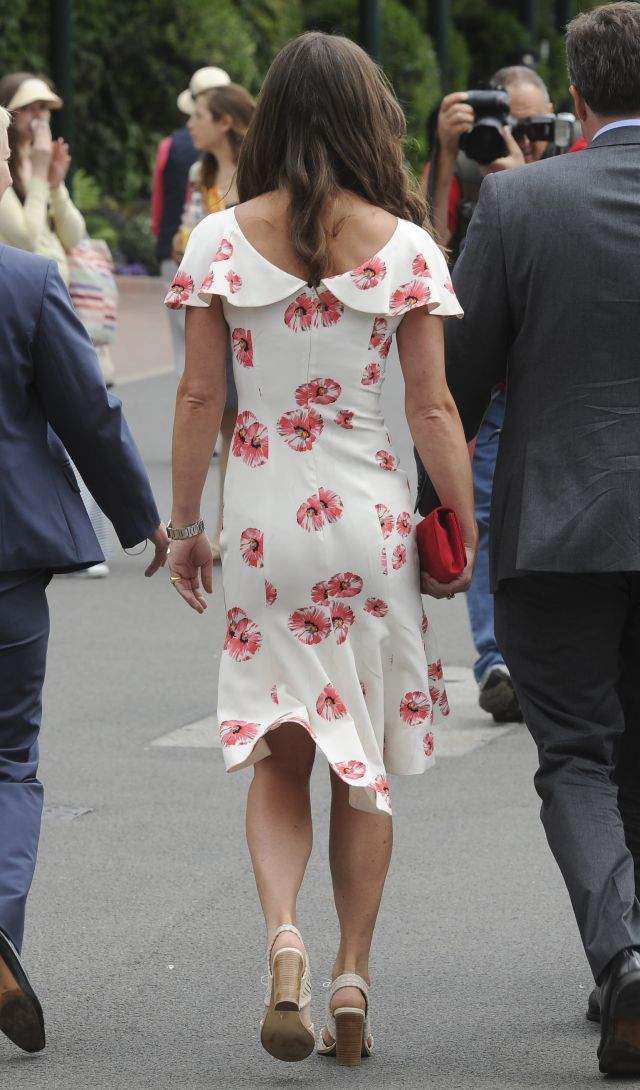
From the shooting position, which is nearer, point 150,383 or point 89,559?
point 89,559

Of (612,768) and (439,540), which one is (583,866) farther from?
(439,540)

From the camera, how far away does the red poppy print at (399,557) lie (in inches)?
149

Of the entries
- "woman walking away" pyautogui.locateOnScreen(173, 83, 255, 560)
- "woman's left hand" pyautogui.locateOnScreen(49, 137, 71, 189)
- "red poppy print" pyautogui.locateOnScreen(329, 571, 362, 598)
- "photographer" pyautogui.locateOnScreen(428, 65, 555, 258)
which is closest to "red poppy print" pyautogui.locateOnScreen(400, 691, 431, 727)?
"red poppy print" pyautogui.locateOnScreen(329, 571, 362, 598)

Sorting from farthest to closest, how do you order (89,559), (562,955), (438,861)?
(438,861) < (562,955) < (89,559)

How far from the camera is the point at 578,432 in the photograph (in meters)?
3.73

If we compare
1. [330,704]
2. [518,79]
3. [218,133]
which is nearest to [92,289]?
[218,133]

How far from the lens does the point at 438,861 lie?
5223 millimetres

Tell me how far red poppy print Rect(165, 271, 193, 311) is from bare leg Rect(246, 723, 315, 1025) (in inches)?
32.9

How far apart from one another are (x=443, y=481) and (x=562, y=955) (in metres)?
1.25

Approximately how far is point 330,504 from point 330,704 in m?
0.38

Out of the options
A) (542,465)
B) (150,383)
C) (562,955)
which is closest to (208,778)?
(562,955)

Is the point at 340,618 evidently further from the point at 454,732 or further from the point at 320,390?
the point at 454,732

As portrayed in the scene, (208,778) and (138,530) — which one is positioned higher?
(138,530)

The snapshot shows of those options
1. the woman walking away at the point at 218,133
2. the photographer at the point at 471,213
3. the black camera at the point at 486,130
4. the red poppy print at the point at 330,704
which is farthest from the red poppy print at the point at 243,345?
the woman walking away at the point at 218,133
